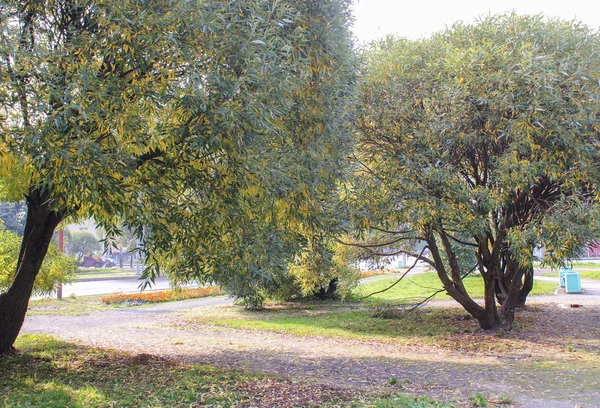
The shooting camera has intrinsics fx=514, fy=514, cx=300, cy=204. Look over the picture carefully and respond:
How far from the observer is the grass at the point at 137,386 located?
6367mm

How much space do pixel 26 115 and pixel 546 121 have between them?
28.0ft

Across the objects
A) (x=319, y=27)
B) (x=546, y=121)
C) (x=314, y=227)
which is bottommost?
(x=314, y=227)

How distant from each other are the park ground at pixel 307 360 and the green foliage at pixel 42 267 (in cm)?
134

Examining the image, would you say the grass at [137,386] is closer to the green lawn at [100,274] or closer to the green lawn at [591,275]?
the green lawn at [591,275]

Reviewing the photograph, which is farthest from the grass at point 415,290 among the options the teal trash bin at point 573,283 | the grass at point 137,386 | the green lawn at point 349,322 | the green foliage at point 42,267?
the grass at point 137,386

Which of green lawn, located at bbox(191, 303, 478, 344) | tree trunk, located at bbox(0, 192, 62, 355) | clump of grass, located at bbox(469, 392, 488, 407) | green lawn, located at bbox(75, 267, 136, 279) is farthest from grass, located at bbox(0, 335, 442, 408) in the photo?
green lawn, located at bbox(75, 267, 136, 279)

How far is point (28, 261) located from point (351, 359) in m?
6.13

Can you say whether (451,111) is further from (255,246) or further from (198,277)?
(198,277)

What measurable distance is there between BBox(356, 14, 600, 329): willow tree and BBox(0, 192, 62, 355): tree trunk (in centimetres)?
585

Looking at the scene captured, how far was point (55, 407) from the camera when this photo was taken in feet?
20.0

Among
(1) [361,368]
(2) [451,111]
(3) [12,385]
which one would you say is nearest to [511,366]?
(1) [361,368]

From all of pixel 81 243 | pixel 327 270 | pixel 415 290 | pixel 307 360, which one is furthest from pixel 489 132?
pixel 81 243

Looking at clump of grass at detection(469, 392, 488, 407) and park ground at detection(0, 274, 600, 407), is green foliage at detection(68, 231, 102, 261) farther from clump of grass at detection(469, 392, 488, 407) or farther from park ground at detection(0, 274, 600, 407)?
clump of grass at detection(469, 392, 488, 407)

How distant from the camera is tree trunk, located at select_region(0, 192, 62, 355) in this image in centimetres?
872
